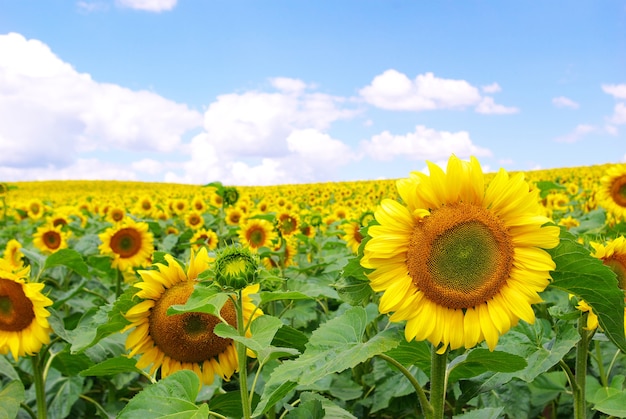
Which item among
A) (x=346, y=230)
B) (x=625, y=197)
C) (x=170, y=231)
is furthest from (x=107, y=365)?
(x=170, y=231)

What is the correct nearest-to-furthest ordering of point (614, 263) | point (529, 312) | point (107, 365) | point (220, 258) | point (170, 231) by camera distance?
point (529, 312) → point (220, 258) → point (107, 365) → point (614, 263) → point (170, 231)

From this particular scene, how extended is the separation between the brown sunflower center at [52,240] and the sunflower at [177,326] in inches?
196

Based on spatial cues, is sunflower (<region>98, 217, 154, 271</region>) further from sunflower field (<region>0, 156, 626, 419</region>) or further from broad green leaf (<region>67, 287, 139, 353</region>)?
broad green leaf (<region>67, 287, 139, 353</region>)

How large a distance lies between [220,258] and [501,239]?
0.92 m

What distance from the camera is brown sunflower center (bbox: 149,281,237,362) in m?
2.22

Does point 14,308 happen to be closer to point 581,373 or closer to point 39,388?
point 39,388

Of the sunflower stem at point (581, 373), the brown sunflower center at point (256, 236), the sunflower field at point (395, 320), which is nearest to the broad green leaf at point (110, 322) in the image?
the sunflower field at point (395, 320)

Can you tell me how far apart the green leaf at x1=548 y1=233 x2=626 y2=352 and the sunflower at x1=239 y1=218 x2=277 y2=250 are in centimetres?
467


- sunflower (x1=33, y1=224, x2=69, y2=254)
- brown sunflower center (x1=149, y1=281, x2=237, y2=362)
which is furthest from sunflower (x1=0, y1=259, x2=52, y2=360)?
sunflower (x1=33, y1=224, x2=69, y2=254)

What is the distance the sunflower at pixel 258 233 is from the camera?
618 cm

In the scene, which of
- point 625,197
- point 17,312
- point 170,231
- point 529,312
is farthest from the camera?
point 170,231

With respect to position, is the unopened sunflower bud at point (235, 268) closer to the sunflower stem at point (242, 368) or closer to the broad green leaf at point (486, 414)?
the sunflower stem at point (242, 368)

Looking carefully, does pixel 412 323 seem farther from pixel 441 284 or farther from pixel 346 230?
pixel 346 230

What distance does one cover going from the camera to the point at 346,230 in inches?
235
